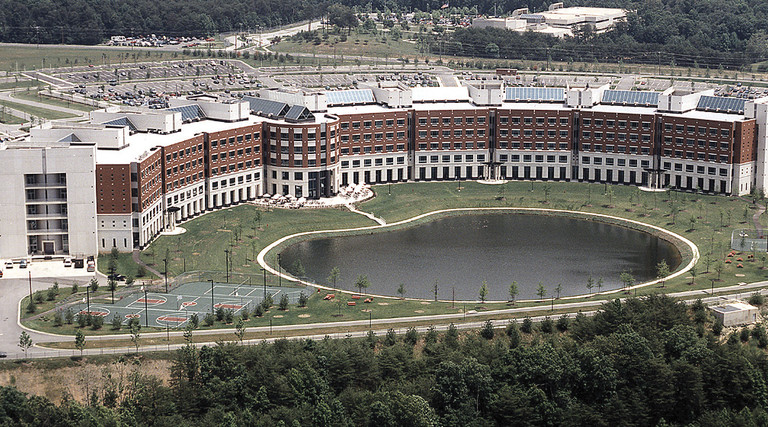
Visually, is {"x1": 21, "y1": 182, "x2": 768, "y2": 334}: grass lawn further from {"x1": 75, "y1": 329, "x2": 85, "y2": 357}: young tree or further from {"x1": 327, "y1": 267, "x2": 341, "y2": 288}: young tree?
{"x1": 75, "y1": 329, "x2": 85, "y2": 357}: young tree

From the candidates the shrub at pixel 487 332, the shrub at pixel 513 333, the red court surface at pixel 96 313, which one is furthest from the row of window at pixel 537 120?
the red court surface at pixel 96 313

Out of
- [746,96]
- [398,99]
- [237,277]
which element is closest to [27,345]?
[237,277]

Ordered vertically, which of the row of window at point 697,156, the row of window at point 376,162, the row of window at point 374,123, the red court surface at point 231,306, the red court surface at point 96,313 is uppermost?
the row of window at point 374,123

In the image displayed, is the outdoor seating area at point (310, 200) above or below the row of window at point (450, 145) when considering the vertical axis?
below

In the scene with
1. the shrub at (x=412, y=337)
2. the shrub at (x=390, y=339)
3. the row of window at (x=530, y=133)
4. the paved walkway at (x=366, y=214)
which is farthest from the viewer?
the row of window at (x=530, y=133)

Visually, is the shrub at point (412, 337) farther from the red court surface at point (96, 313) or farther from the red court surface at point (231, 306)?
the red court surface at point (96, 313)

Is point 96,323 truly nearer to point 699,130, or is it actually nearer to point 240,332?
point 240,332

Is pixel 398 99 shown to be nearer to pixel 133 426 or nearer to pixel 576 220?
pixel 576 220
